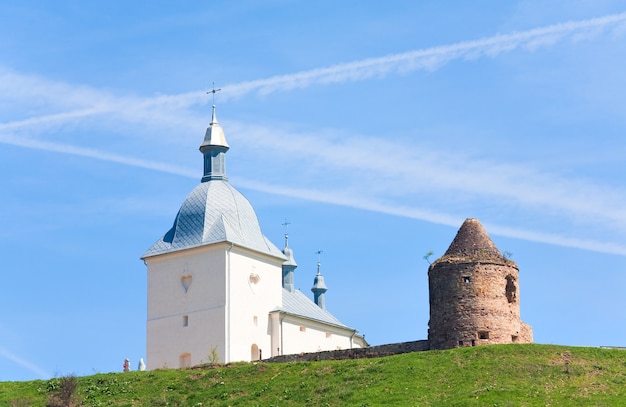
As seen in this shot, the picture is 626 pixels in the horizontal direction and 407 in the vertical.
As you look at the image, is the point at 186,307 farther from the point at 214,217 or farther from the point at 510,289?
the point at 510,289

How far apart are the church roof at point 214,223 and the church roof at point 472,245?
12278 millimetres

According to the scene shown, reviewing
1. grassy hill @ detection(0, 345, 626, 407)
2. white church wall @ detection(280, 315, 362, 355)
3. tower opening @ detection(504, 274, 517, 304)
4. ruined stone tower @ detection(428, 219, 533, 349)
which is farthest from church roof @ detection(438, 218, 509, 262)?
white church wall @ detection(280, 315, 362, 355)

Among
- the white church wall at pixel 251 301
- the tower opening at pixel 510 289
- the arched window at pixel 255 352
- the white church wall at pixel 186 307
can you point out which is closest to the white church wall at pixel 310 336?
the white church wall at pixel 251 301

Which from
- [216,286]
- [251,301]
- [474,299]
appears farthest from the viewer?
[251,301]

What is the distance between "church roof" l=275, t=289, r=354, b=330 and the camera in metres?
73.2

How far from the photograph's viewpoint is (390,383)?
53562 millimetres

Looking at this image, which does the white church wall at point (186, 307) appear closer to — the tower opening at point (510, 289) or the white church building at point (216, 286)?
the white church building at point (216, 286)

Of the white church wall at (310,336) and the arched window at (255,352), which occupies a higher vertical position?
the white church wall at (310,336)

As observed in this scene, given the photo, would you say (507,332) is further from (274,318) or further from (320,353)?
(274,318)

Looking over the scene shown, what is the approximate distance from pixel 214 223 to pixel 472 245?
14579mm

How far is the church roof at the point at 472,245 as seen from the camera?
59219 mm

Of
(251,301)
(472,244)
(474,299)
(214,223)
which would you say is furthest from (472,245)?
(214,223)

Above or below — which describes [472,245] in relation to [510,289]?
above

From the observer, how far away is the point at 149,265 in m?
70.0
